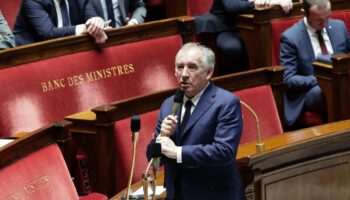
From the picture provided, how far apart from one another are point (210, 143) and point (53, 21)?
0.63 meters

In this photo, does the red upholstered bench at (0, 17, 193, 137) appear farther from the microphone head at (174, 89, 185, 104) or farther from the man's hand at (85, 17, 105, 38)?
the microphone head at (174, 89, 185, 104)

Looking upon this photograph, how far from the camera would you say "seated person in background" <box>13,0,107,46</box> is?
4.82ft

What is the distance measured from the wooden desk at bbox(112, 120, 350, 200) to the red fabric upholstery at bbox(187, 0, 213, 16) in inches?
32.7

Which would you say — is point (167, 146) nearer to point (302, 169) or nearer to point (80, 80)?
point (302, 169)

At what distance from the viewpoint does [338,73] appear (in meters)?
1.54

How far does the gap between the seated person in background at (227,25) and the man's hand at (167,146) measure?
0.84m

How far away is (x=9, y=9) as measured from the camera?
1681mm

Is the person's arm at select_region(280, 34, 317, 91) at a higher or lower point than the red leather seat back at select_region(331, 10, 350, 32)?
lower

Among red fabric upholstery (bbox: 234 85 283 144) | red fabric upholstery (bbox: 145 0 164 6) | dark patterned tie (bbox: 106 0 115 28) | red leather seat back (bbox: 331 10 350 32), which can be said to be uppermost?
dark patterned tie (bbox: 106 0 115 28)

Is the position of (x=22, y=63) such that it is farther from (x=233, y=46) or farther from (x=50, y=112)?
(x=233, y=46)

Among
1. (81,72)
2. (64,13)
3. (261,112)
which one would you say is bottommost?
(261,112)

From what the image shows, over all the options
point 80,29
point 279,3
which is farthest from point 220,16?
point 80,29

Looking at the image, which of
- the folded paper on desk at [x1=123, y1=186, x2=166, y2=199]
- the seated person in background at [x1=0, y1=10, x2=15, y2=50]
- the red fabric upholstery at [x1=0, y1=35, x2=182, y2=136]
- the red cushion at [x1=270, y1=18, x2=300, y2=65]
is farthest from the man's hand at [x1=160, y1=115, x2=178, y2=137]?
the red cushion at [x1=270, y1=18, x2=300, y2=65]

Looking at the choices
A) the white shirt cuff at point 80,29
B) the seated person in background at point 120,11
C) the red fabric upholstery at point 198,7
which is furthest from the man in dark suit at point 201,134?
the red fabric upholstery at point 198,7
